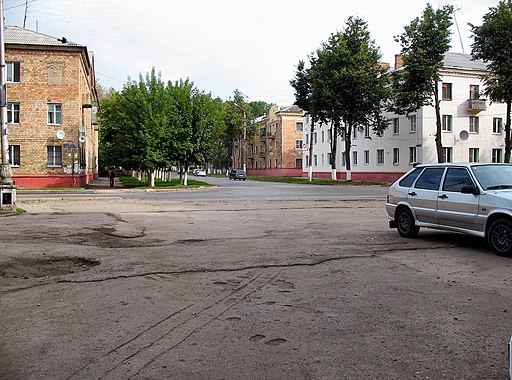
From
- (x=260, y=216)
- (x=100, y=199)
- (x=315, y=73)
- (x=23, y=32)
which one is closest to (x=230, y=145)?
(x=315, y=73)

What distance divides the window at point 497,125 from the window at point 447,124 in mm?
5191

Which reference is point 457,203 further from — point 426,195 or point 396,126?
point 396,126

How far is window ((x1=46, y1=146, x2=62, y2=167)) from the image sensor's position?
121ft

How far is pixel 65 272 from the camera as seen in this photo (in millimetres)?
7457

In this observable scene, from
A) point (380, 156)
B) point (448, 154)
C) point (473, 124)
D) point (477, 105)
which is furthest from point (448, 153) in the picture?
point (380, 156)

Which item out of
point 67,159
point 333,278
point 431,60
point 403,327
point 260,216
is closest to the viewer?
point 403,327

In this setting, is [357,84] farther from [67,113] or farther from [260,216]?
[260,216]

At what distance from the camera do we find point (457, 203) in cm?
912

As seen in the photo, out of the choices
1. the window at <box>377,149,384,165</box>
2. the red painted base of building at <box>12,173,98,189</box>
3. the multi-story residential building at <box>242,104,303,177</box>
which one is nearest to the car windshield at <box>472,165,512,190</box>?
the red painted base of building at <box>12,173,98,189</box>

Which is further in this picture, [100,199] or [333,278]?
[100,199]

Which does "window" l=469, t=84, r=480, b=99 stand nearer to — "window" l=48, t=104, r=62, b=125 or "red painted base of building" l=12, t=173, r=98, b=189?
"red painted base of building" l=12, t=173, r=98, b=189

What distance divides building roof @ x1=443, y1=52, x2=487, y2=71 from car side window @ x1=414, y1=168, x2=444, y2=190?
135ft

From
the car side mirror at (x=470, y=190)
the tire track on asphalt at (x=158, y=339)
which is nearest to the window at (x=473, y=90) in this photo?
the car side mirror at (x=470, y=190)

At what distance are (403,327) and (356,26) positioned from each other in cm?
4643
